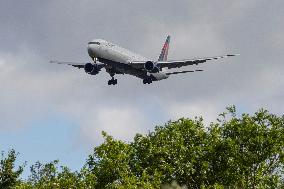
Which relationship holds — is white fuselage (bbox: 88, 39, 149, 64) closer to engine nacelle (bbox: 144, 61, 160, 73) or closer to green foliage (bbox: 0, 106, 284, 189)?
engine nacelle (bbox: 144, 61, 160, 73)

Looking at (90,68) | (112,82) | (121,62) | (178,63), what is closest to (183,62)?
(178,63)

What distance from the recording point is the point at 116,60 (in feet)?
224

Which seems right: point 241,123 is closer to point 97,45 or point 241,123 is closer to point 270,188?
point 270,188

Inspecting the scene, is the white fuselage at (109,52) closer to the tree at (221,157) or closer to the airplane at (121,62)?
the airplane at (121,62)

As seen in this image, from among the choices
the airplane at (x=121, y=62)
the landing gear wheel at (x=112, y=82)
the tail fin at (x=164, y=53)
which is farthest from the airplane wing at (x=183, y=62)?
the tail fin at (x=164, y=53)

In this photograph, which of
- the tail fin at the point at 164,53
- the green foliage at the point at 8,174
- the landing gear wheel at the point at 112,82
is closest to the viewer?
the green foliage at the point at 8,174

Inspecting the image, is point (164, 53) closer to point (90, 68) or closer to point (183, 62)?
point (183, 62)

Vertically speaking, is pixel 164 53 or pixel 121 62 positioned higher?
pixel 164 53

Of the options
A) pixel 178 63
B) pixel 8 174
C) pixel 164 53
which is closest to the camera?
pixel 8 174

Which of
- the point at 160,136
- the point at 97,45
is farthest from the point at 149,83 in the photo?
the point at 160,136

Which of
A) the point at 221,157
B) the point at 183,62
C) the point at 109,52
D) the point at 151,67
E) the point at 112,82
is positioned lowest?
the point at 221,157

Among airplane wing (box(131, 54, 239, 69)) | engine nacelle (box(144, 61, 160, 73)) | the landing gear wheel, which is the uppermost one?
the landing gear wheel

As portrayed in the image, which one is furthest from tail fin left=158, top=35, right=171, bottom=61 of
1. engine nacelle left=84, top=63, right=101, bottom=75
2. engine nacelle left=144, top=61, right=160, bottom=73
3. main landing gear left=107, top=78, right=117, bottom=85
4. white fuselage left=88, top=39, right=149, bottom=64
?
engine nacelle left=84, top=63, right=101, bottom=75

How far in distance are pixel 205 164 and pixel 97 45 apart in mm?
24608
